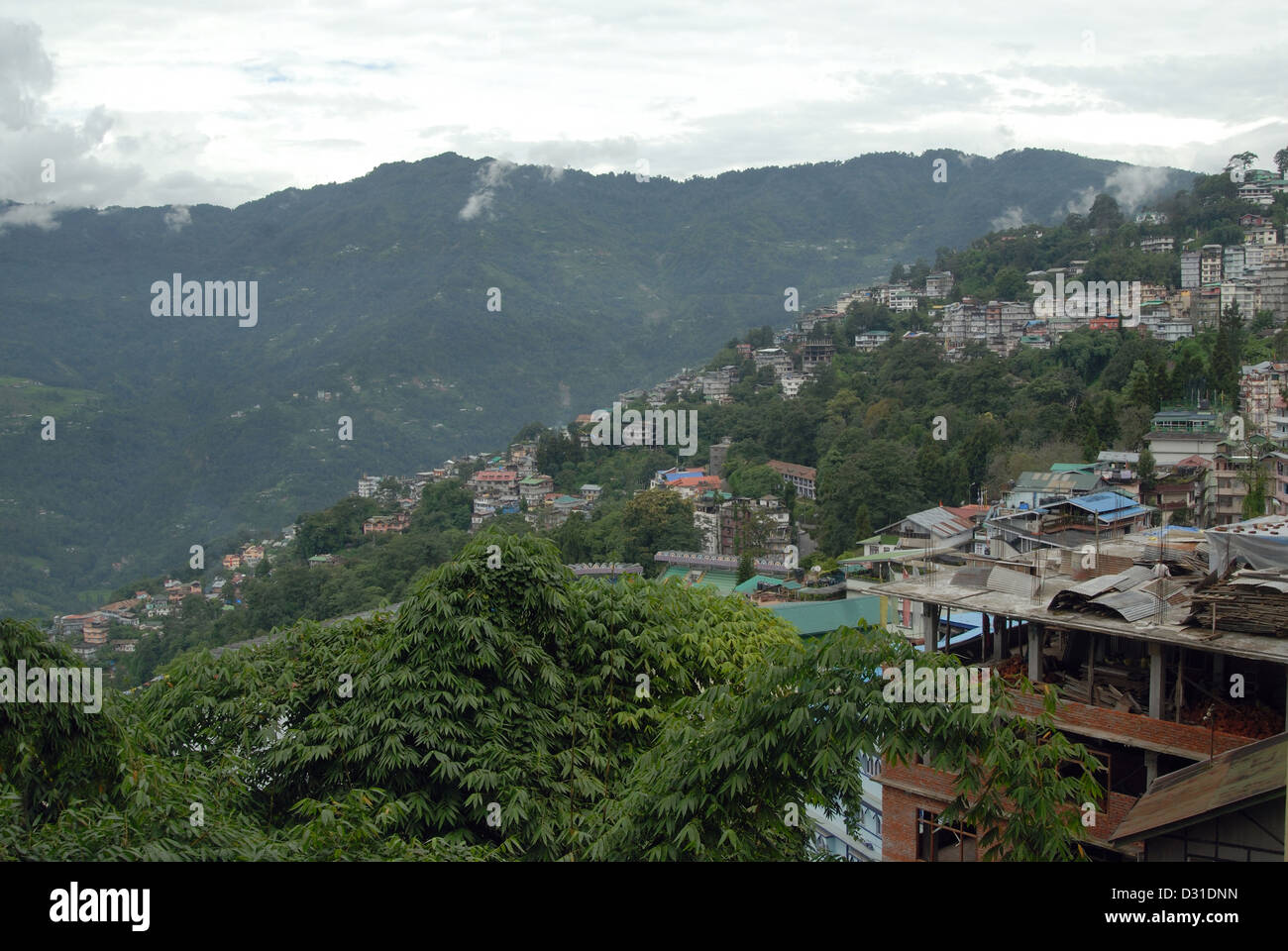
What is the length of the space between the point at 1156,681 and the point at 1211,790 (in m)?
2.06

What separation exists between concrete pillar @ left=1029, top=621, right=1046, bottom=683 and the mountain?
47.7 meters

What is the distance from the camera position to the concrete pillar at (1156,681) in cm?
863

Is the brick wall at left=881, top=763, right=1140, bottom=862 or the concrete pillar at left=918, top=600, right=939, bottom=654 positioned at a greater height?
the concrete pillar at left=918, top=600, right=939, bottom=654

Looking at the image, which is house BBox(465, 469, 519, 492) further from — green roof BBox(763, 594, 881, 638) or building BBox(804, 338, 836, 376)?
green roof BBox(763, 594, 881, 638)

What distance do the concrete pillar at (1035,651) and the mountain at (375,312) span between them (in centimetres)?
4770

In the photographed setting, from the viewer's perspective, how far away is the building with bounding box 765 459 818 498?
165 ft

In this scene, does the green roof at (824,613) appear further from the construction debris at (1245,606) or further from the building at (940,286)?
the building at (940,286)

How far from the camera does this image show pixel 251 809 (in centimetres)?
745

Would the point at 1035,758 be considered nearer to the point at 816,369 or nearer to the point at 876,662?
the point at 876,662

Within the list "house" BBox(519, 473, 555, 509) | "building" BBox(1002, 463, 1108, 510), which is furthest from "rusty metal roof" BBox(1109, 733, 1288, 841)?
"house" BBox(519, 473, 555, 509)

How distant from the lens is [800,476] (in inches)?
2010

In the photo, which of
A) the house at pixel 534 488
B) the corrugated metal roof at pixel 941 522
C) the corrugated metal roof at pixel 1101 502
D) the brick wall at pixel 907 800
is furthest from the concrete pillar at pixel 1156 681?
the house at pixel 534 488

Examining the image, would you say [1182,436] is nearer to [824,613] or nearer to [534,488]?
[824,613]
